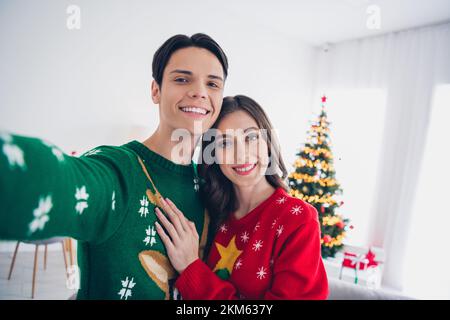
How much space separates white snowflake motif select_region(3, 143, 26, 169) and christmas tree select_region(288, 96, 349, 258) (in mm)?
2663

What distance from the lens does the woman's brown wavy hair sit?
2.07ft

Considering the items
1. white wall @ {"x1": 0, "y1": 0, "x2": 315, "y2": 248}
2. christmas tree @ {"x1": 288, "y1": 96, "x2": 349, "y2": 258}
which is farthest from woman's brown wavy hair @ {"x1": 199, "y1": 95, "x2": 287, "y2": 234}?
christmas tree @ {"x1": 288, "y1": 96, "x2": 349, "y2": 258}

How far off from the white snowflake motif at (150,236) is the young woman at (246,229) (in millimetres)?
11

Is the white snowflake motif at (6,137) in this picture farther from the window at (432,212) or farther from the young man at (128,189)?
the window at (432,212)

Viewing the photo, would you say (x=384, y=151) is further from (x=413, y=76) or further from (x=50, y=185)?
(x=50, y=185)

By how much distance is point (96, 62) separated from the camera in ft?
8.21

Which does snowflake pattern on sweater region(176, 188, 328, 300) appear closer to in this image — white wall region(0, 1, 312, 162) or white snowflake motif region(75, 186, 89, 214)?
white snowflake motif region(75, 186, 89, 214)

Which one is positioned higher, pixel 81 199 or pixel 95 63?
pixel 95 63

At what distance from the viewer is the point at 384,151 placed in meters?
3.52

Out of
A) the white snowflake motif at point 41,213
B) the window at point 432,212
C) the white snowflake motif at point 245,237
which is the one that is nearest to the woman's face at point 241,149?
the white snowflake motif at point 245,237

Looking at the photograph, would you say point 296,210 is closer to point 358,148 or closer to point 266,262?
point 266,262

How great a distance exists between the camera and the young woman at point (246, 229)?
1.71 feet

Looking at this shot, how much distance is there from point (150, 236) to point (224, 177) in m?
0.22

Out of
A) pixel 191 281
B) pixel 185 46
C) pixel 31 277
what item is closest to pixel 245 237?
pixel 191 281
